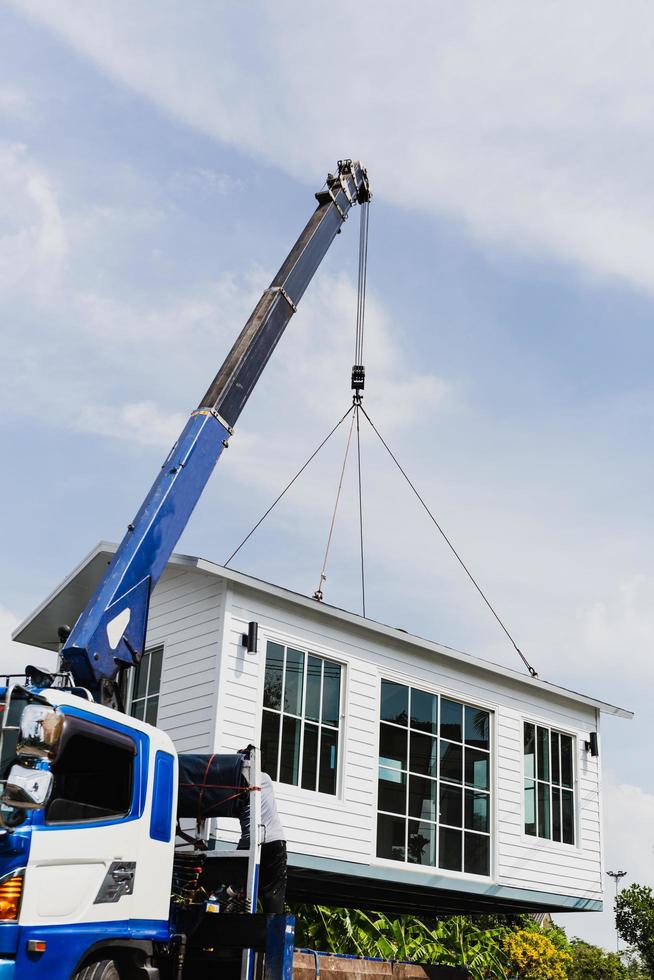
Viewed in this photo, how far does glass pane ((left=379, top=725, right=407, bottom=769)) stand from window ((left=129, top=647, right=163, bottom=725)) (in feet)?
10.6

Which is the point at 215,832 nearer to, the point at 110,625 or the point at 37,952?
the point at 110,625

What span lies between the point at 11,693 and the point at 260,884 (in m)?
3.13

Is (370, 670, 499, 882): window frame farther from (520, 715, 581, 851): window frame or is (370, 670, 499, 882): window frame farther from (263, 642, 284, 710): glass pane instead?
(263, 642, 284, 710): glass pane

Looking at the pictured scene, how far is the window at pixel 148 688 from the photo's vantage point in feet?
47.1

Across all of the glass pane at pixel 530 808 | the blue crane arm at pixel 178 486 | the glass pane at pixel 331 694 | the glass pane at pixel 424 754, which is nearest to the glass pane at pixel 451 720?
the glass pane at pixel 424 754

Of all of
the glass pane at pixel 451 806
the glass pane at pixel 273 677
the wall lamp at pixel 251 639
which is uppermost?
the wall lamp at pixel 251 639

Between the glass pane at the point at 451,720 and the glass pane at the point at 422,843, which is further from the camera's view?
the glass pane at the point at 451,720

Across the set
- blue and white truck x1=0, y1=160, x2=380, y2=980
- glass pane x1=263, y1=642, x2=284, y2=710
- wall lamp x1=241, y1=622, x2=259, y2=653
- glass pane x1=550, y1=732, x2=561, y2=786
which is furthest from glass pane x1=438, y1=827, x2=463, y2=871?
blue and white truck x1=0, y1=160, x2=380, y2=980

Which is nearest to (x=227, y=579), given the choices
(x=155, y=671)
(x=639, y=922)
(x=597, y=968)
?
(x=155, y=671)

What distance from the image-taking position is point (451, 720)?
53.6 ft

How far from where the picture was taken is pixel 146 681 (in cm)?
1478

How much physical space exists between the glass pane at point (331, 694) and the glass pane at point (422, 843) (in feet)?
7.19

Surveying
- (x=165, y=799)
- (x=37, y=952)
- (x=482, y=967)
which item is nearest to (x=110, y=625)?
(x=165, y=799)

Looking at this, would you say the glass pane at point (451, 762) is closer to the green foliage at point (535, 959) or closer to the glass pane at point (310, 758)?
the glass pane at point (310, 758)
